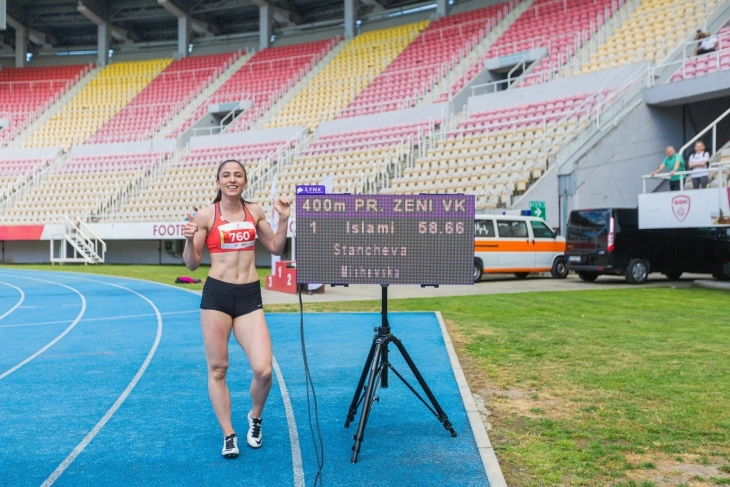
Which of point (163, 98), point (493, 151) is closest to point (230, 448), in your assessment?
point (493, 151)

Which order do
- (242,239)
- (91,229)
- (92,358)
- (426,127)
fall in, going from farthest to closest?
(91,229) < (426,127) < (92,358) < (242,239)

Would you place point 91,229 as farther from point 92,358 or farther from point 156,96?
point 92,358

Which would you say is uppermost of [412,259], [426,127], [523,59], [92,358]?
[523,59]

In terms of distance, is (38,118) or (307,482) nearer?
(307,482)

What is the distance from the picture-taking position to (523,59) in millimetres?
31453

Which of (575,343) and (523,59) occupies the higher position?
(523,59)

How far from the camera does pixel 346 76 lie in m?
39.3

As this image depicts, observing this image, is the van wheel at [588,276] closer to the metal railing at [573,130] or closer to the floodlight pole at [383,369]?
the metal railing at [573,130]

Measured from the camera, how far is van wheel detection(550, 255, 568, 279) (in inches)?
834

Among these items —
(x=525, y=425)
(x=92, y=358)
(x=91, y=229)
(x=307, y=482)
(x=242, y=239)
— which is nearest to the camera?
(x=307, y=482)

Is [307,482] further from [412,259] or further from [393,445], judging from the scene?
[412,259]

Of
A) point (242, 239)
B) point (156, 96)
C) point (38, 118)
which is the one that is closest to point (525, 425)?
point (242, 239)

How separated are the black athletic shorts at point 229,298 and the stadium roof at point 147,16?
4138 centimetres

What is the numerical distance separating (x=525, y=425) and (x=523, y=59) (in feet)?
92.8
